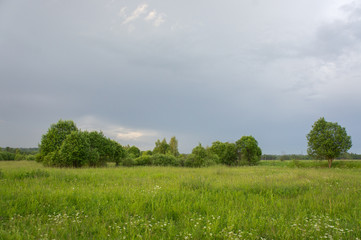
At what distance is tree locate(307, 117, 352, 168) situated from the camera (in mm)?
33500

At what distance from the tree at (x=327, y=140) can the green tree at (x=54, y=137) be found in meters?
41.7

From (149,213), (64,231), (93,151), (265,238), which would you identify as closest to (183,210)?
(149,213)

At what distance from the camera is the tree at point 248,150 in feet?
165

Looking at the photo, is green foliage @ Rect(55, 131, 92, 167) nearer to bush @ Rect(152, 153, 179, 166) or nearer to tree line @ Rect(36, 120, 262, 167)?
tree line @ Rect(36, 120, 262, 167)

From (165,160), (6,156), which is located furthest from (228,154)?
(6,156)

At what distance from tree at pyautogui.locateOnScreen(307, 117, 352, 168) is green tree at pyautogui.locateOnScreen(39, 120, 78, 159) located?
41674 millimetres

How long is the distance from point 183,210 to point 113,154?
2888 cm

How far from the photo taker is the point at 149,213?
5.62 meters

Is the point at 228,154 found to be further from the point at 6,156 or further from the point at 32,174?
the point at 6,156

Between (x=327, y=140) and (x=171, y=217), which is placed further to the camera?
(x=327, y=140)

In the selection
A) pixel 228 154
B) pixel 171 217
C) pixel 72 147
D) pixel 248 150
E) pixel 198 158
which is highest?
pixel 72 147

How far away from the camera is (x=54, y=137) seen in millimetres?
27422

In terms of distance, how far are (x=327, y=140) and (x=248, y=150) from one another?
19534 mm

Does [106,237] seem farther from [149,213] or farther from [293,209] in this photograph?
[293,209]
